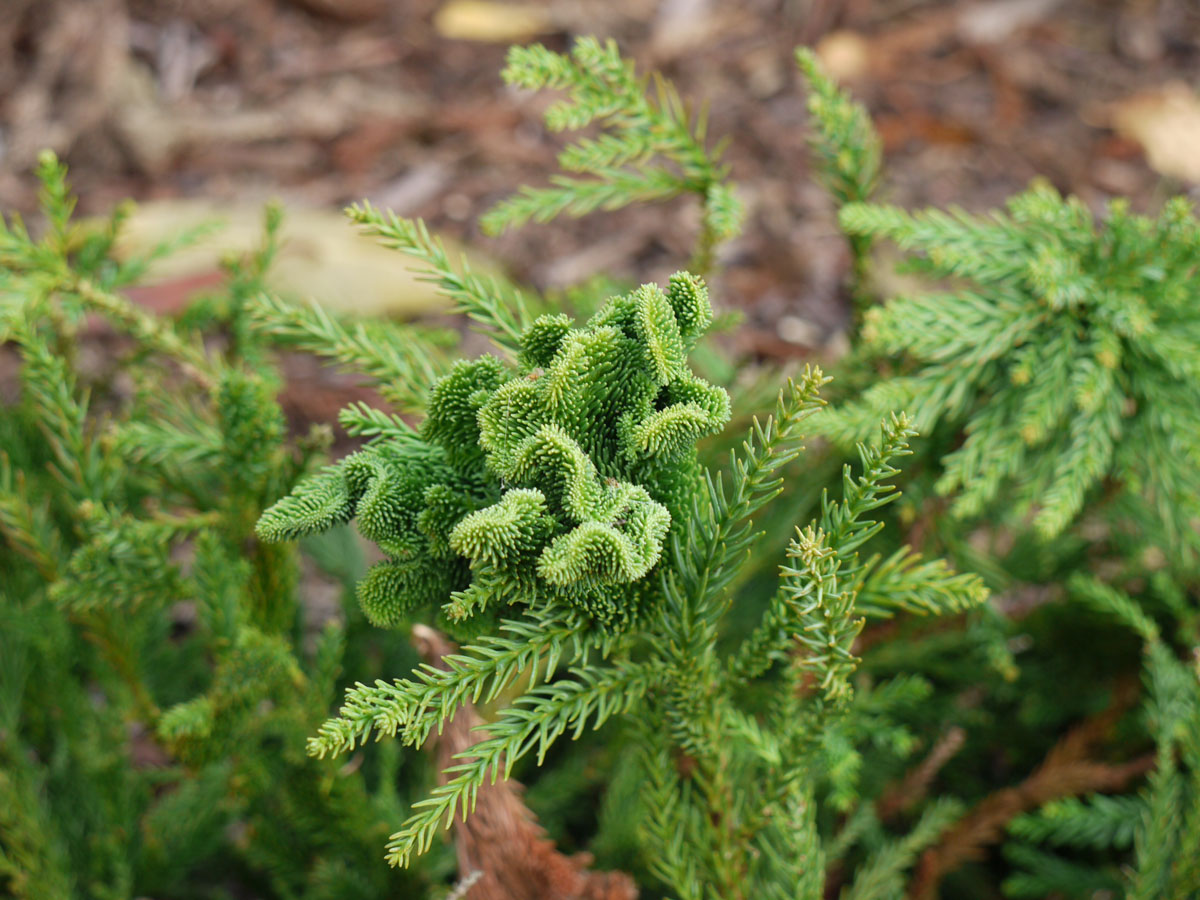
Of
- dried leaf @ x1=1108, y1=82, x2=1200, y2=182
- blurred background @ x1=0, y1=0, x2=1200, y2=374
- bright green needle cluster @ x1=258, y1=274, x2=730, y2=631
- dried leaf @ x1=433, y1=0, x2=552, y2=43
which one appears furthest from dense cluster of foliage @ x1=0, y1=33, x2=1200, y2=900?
dried leaf @ x1=433, y1=0, x2=552, y2=43

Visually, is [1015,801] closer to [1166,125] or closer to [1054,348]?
[1054,348]

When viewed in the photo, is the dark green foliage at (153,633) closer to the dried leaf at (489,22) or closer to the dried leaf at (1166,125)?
the dried leaf at (489,22)

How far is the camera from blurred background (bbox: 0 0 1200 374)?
3135 millimetres

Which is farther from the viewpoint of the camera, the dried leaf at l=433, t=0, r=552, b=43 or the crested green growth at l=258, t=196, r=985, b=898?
the dried leaf at l=433, t=0, r=552, b=43

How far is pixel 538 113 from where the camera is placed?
11.6 feet

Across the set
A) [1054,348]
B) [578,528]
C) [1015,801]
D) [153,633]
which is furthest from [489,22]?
[578,528]

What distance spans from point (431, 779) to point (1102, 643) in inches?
50.7

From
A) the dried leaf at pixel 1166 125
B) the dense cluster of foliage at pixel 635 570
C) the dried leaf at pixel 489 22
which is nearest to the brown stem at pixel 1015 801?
the dense cluster of foliage at pixel 635 570

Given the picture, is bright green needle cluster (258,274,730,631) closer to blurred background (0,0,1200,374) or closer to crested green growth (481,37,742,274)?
crested green growth (481,37,742,274)

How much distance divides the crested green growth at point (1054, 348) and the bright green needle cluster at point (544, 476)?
1.74 feet

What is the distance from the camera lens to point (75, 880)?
149 centimetres

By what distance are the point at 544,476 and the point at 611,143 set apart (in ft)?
2.23

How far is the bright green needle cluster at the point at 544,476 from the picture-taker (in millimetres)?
782

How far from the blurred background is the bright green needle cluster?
6.28 ft
